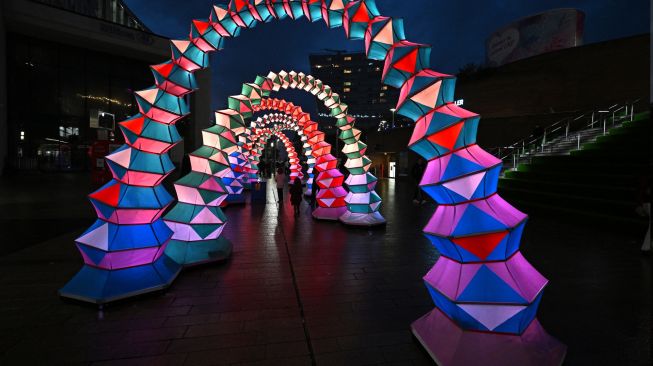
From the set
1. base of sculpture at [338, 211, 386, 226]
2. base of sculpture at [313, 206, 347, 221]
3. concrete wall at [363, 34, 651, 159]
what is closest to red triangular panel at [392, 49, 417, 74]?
base of sculpture at [338, 211, 386, 226]

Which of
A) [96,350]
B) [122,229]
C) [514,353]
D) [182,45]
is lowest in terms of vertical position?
[96,350]

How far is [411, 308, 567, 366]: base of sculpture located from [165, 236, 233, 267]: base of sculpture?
12.8ft

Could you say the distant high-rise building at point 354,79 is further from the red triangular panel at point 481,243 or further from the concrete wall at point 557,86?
the red triangular panel at point 481,243

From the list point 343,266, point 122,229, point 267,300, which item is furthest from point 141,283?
point 343,266

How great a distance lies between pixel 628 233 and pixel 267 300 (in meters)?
8.92

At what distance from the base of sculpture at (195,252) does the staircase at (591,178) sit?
9346 mm

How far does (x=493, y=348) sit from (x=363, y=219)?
21.4 ft

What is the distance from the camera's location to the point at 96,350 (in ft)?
10.2

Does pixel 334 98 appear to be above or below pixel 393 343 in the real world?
above

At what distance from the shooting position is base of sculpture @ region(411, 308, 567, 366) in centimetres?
257

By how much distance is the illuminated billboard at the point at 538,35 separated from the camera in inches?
→ 1177

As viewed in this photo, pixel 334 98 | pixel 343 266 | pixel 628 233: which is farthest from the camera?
pixel 334 98

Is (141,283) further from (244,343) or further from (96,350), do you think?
(244,343)

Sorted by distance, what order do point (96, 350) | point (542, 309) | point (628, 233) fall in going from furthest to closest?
Result: 1. point (628, 233)
2. point (542, 309)
3. point (96, 350)
